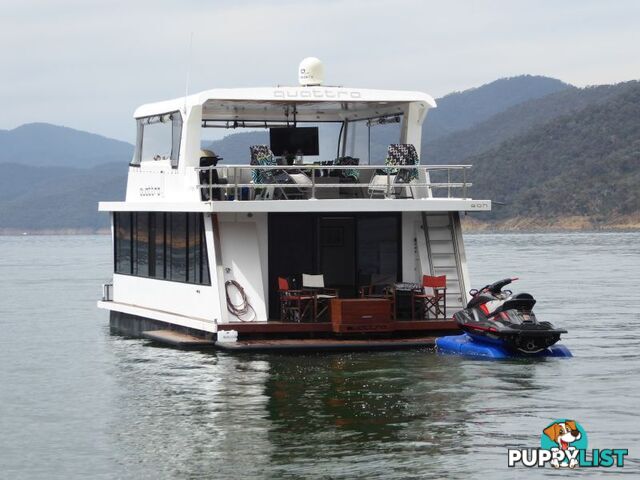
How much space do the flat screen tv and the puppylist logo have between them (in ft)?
37.5

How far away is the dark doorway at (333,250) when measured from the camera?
2273 cm

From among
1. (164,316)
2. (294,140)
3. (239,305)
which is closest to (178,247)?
(164,316)

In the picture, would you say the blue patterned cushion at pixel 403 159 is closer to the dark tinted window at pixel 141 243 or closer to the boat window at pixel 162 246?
the boat window at pixel 162 246

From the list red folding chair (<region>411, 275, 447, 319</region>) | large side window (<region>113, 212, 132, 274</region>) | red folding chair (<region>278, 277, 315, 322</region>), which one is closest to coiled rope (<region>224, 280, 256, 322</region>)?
red folding chair (<region>278, 277, 315, 322</region>)

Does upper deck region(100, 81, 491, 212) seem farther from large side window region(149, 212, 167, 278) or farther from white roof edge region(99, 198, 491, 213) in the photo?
large side window region(149, 212, 167, 278)

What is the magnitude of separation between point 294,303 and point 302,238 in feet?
4.15

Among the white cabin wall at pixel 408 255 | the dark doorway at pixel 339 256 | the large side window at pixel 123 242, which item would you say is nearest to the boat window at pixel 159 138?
the large side window at pixel 123 242

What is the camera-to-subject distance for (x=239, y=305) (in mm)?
22266

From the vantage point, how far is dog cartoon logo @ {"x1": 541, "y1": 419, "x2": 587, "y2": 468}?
14.6 metres

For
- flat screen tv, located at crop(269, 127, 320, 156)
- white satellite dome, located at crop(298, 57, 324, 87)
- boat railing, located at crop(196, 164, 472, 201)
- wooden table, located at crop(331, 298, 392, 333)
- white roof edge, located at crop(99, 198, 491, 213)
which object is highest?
white satellite dome, located at crop(298, 57, 324, 87)

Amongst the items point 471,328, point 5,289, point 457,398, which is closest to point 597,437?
point 457,398

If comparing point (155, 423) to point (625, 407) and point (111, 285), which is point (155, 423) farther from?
point (111, 285)

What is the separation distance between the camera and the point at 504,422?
16.4 meters

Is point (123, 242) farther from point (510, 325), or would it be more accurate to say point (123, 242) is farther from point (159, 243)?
point (510, 325)
